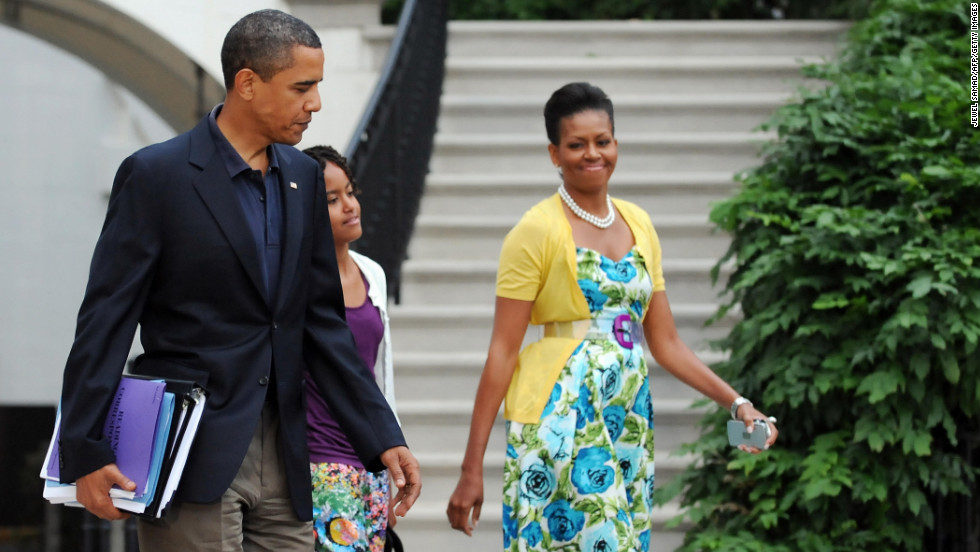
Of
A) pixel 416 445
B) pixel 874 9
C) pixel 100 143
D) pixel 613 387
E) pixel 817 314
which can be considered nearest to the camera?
pixel 613 387

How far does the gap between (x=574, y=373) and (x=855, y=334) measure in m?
2.18

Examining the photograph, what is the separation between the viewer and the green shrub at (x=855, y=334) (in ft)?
16.7

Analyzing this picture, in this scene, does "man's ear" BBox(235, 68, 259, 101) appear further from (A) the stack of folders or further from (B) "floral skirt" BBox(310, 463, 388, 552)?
(B) "floral skirt" BBox(310, 463, 388, 552)

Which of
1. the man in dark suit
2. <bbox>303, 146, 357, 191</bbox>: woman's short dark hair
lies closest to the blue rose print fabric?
the man in dark suit

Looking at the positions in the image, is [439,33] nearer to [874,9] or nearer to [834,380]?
[874,9]

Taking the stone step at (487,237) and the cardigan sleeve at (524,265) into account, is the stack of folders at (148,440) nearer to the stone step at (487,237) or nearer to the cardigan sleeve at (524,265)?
the cardigan sleeve at (524,265)

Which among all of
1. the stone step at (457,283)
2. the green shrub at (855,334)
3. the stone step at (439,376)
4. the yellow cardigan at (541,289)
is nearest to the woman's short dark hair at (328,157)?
the yellow cardigan at (541,289)

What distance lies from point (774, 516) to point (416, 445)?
217 centimetres

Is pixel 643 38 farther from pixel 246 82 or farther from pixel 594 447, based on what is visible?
pixel 246 82

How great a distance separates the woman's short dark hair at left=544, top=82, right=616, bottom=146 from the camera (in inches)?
151

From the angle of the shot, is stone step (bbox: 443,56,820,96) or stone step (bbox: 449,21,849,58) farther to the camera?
stone step (bbox: 449,21,849,58)

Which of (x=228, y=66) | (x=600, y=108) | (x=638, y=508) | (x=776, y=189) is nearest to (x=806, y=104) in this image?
(x=776, y=189)

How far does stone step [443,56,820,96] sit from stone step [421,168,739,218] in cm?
97

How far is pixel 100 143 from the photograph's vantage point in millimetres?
9891
